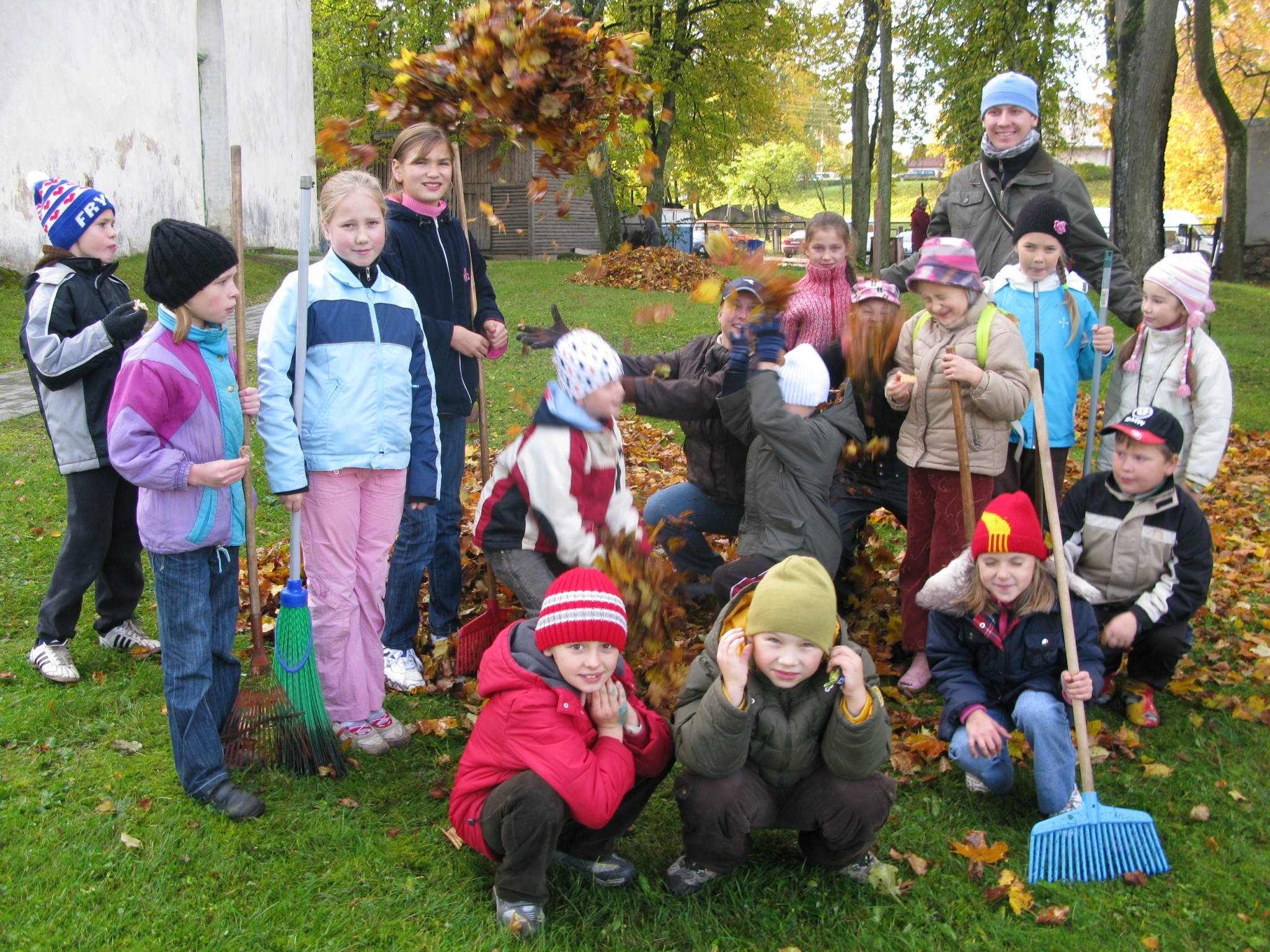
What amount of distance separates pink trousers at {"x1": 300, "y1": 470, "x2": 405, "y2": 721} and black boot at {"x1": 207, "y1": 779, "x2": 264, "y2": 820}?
57cm

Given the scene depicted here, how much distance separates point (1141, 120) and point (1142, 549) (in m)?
10.1

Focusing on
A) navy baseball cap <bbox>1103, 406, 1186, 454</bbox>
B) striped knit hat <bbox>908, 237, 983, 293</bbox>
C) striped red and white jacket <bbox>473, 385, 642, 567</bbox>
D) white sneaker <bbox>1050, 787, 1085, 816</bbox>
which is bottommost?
white sneaker <bbox>1050, 787, 1085, 816</bbox>

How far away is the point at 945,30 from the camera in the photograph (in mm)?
21594

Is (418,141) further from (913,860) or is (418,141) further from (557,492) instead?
(913,860)

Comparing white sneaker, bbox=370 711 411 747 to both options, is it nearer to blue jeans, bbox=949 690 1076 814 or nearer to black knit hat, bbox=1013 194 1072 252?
blue jeans, bbox=949 690 1076 814

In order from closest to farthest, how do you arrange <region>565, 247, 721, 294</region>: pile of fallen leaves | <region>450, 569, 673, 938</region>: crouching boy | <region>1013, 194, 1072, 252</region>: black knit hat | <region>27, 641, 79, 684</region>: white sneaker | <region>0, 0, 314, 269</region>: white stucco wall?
1. <region>450, 569, 673, 938</region>: crouching boy
2. <region>27, 641, 79, 684</region>: white sneaker
3. <region>1013, 194, 1072, 252</region>: black knit hat
4. <region>0, 0, 314, 269</region>: white stucco wall
5. <region>565, 247, 721, 294</region>: pile of fallen leaves

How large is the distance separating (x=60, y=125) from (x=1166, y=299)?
1451cm

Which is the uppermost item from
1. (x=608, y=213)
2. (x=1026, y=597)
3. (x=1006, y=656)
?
(x=608, y=213)

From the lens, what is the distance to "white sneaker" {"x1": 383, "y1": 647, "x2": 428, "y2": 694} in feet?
14.8

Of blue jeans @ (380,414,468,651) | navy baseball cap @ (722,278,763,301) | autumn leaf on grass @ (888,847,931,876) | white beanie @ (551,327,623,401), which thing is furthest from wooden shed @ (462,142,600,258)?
autumn leaf on grass @ (888,847,931,876)

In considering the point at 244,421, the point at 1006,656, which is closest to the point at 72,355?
the point at 244,421

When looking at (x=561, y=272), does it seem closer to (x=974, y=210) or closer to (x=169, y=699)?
(x=974, y=210)

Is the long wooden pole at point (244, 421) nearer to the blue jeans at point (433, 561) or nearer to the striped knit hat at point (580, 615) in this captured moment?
the blue jeans at point (433, 561)

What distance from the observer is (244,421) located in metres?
3.62
